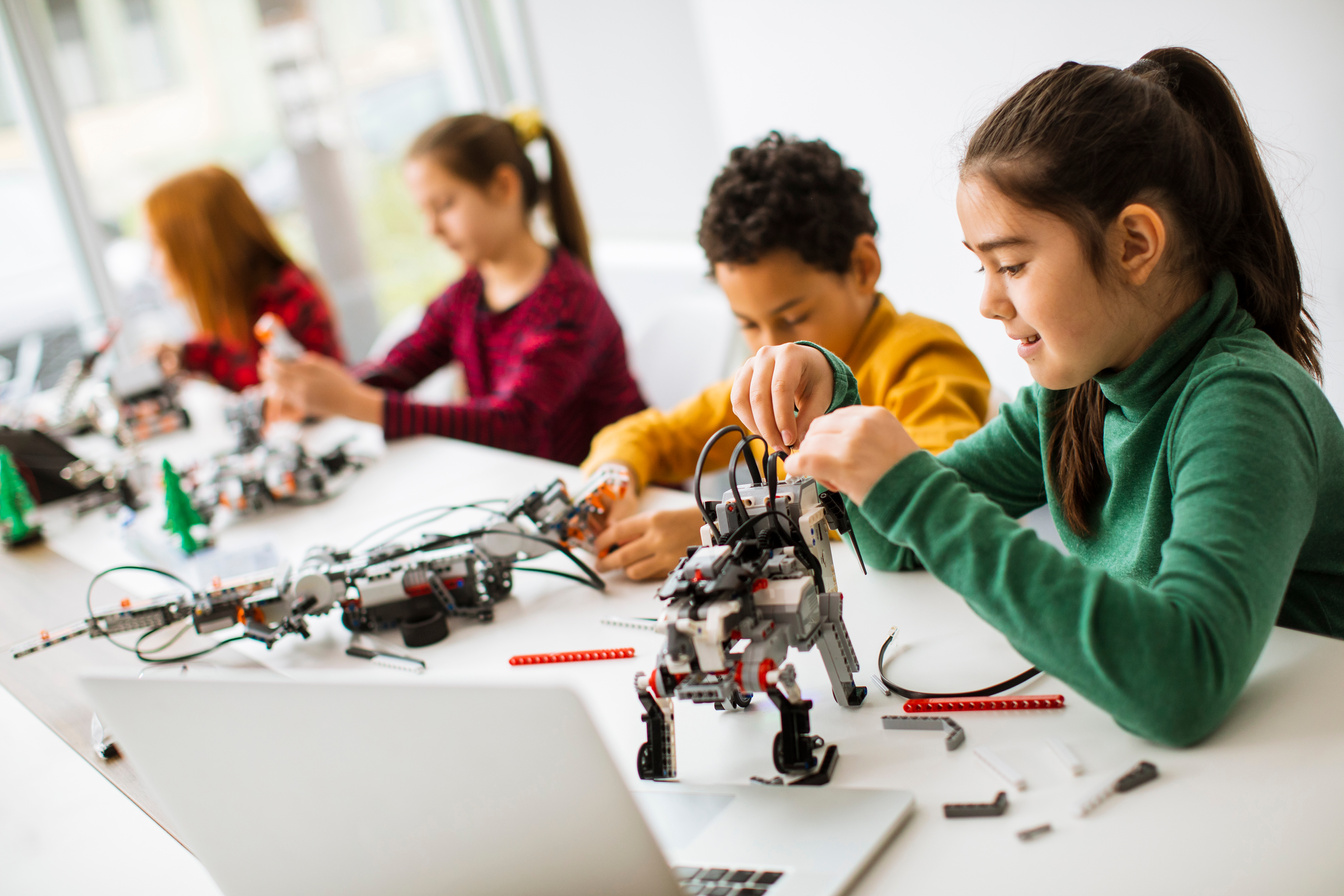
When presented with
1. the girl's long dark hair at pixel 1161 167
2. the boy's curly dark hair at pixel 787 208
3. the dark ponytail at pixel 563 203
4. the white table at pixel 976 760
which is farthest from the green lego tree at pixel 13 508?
the girl's long dark hair at pixel 1161 167

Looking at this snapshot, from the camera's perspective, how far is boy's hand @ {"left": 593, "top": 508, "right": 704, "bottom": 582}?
1255mm

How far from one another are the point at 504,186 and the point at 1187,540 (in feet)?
5.57

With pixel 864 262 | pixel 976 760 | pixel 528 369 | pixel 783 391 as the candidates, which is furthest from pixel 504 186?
pixel 976 760

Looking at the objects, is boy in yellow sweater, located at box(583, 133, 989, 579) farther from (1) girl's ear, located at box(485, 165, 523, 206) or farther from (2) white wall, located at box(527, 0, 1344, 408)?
(1) girl's ear, located at box(485, 165, 523, 206)

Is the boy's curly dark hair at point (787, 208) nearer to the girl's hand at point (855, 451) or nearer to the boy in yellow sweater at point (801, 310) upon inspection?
the boy in yellow sweater at point (801, 310)

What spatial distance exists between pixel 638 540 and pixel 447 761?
0.67 m

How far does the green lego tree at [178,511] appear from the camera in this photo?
62.3 inches

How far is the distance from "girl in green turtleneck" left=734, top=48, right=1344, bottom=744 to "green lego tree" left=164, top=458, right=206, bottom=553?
102cm

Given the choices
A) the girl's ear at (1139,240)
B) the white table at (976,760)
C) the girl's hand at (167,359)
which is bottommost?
the white table at (976,760)

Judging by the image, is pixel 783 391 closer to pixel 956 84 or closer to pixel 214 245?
pixel 956 84

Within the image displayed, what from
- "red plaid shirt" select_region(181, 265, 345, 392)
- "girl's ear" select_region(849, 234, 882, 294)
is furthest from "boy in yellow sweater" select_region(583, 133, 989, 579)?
"red plaid shirt" select_region(181, 265, 345, 392)

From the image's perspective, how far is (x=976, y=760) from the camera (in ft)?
2.63

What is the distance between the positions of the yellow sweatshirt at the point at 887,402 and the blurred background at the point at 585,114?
43 cm

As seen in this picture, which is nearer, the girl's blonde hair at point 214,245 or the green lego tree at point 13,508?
the green lego tree at point 13,508
